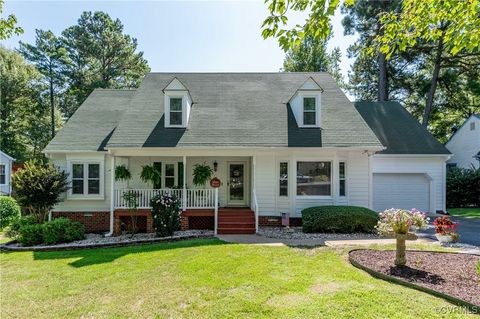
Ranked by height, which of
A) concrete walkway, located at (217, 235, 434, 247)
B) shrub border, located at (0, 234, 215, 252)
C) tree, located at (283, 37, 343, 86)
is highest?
tree, located at (283, 37, 343, 86)

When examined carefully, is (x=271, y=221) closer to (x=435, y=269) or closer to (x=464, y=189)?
(x=435, y=269)

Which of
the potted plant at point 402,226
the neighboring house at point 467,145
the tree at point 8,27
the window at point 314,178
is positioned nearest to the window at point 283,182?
the window at point 314,178

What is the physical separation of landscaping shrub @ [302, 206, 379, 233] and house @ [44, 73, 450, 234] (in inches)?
55.5

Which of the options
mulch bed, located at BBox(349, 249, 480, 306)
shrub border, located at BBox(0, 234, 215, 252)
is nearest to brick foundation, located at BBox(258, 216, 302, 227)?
shrub border, located at BBox(0, 234, 215, 252)

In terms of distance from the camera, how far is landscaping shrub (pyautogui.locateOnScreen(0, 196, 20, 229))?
13.9 meters

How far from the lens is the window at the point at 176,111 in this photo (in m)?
13.1

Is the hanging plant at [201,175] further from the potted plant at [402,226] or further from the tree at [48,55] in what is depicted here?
the tree at [48,55]

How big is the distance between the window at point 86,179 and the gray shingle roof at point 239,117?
7.02ft

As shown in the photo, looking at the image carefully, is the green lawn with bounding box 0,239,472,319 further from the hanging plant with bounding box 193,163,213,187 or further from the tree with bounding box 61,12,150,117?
the tree with bounding box 61,12,150,117

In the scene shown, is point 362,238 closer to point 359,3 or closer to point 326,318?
point 326,318

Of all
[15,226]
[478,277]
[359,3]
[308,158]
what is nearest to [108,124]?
[15,226]

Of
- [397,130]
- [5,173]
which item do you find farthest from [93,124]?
[397,130]

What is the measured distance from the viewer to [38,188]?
434 inches

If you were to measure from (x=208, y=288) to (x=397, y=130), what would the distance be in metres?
15.9
